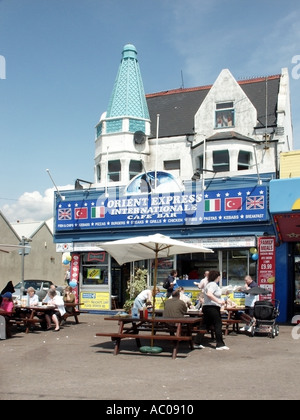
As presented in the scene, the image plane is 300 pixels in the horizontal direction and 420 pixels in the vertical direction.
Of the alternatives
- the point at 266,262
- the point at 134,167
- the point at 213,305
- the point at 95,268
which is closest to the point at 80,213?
the point at 95,268

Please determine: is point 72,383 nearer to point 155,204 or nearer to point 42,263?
point 155,204

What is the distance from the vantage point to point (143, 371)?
8.64 m

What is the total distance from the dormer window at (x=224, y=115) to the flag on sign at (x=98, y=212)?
670cm

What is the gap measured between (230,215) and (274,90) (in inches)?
338

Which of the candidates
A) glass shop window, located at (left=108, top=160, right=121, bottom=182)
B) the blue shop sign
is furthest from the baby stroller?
glass shop window, located at (left=108, top=160, right=121, bottom=182)

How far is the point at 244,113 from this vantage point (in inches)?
906

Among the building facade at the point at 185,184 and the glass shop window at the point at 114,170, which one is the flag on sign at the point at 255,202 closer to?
the building facade at the point at 185,184

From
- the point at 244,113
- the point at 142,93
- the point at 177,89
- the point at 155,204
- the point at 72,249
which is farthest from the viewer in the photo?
the point at 177,89

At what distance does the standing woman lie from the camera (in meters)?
10.9

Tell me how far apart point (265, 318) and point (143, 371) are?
569 centimetres

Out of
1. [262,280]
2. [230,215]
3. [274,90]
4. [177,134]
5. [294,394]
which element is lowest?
[294,394]

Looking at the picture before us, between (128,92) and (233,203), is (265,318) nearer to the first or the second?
(233,203)

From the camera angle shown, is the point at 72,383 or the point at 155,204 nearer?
the point at 72,383
